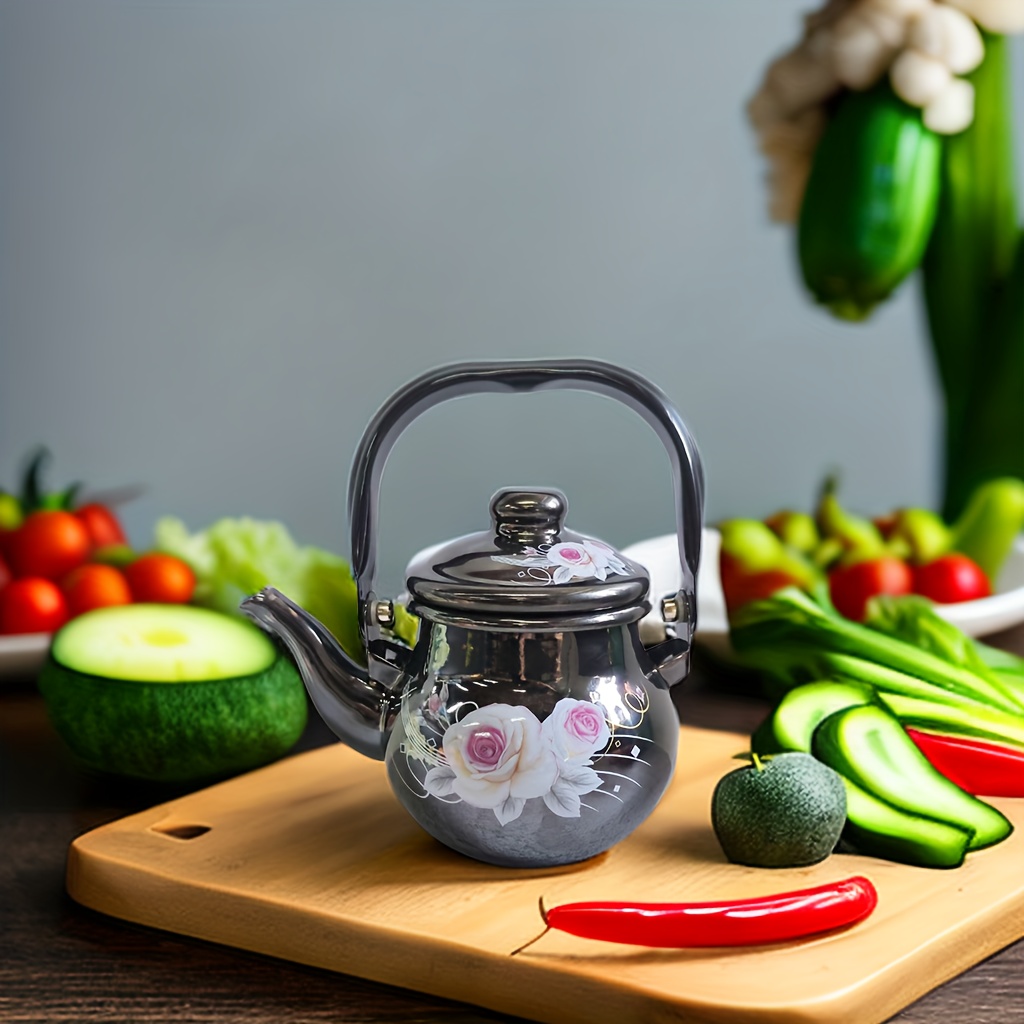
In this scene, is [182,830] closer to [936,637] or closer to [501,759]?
[501,759]

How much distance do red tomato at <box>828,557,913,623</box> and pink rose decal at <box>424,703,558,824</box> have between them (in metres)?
1.04

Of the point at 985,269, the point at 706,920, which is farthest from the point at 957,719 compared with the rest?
the point at 985,269

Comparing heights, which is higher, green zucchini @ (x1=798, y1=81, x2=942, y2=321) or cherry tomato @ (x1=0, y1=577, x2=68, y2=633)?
green zucchini @ (x1=798, y1=81, x2=942, y2=321)

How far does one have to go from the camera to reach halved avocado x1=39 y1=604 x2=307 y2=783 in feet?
3.83

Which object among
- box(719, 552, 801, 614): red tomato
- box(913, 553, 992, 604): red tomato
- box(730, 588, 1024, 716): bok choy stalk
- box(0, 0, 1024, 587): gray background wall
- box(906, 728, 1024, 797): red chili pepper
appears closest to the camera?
A: box(906, 728, 1024, 797): red chili pepper

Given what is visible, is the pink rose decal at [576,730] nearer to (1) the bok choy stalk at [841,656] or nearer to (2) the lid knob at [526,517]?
(2) the lid knob at [526,517]

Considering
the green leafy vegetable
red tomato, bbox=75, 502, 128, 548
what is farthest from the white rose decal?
red tomato, bbox=75, 502, 128, 548

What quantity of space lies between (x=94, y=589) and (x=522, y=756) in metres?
0.99

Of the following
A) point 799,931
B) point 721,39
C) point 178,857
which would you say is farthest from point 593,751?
point 721,39

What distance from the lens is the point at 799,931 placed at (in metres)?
0.84

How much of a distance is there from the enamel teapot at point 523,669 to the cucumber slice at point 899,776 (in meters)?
0.14

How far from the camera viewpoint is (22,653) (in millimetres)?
1557

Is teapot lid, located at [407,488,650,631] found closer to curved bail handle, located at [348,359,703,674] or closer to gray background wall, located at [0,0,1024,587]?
curved bail handle, located at [348,359,703,674]

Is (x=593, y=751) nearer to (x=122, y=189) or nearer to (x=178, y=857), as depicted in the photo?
(x=178, y=857)
